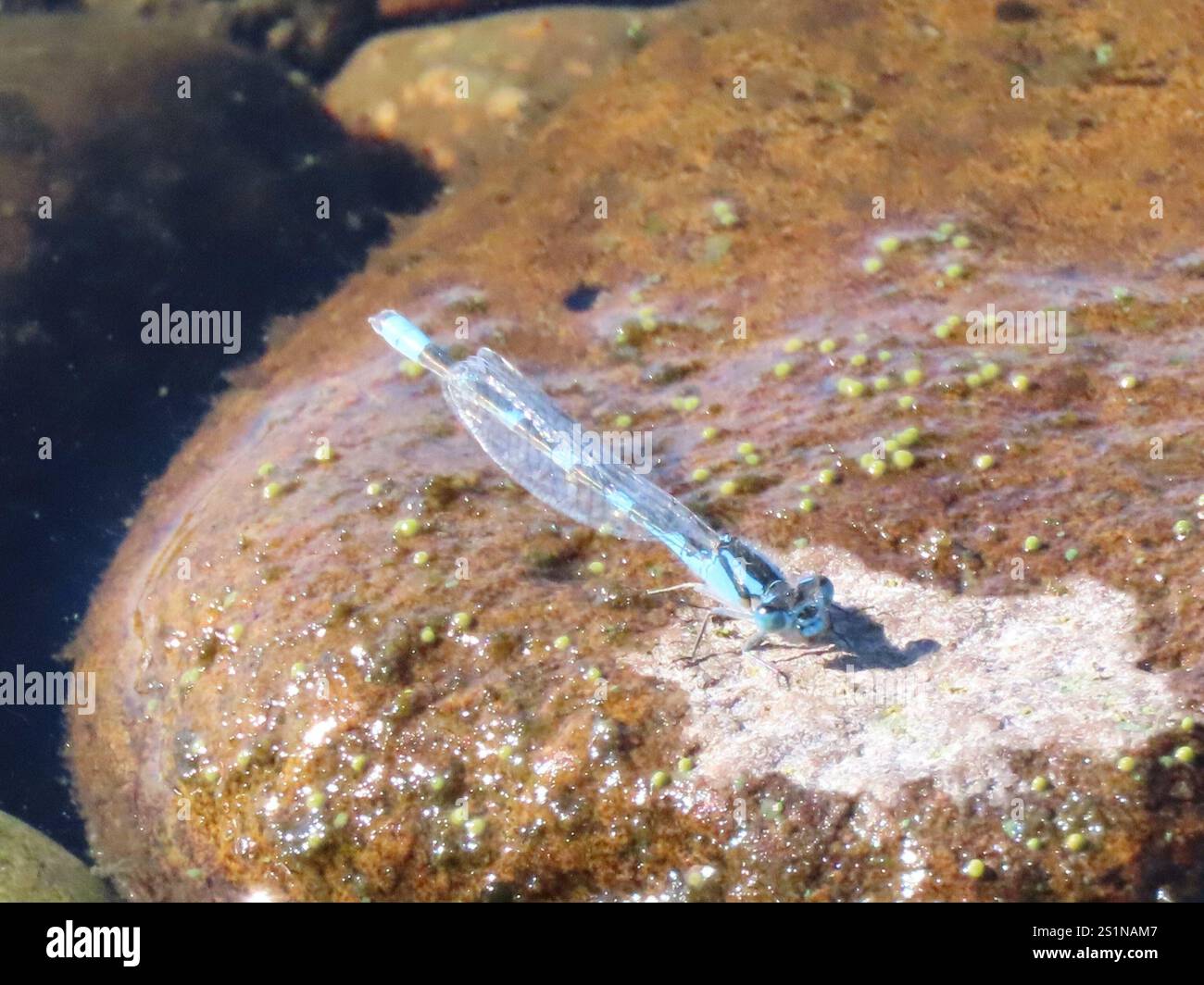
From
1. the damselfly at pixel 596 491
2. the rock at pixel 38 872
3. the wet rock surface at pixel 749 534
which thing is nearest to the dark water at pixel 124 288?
the wet rock surface at pixel 749 534

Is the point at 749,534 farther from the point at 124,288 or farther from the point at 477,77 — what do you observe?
the point at 477,77

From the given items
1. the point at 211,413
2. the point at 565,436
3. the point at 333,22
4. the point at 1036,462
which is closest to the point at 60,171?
the point at 211,413

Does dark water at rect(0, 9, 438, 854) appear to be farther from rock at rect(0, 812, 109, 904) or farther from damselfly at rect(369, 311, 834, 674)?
damselfly at rect(369, 311, 834, 674)

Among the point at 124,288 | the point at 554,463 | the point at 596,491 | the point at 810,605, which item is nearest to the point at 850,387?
the point at 596,491

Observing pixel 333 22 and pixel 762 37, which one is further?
pixel 333 22
